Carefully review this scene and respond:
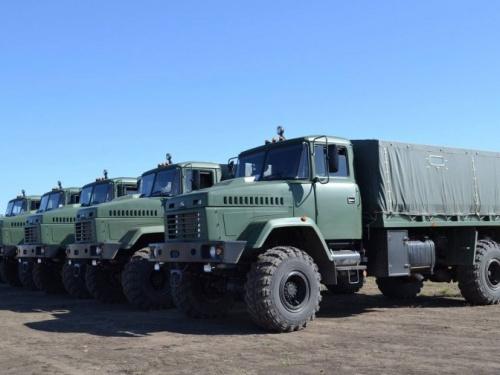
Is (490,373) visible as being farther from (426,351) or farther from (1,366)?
(1,366)

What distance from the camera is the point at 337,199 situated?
9.36 meters

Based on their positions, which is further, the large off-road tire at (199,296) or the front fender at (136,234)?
the front fender at (136,234)

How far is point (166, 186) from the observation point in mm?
12266

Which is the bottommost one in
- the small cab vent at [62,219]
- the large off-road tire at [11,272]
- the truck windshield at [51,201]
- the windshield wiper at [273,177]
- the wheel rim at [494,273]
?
the wheel rim at [494,273]

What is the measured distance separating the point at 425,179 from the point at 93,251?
6.66 m

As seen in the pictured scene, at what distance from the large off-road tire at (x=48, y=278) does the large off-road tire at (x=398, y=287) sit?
8.43m

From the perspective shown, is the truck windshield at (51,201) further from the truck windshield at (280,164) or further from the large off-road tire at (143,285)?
the truck windshield at (280,164)

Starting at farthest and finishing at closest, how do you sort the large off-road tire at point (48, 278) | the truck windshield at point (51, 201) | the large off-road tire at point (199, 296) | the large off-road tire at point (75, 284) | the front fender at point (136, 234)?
1. the truck windshield at point (51, 201)
2. the large off-road tire at point (48, 278)
3. the large off-road tire at point (75, 284)
4. the front fender at point (136, 234)
5. the large off-road tire at point (199, 296)

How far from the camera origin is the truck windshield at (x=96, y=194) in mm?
14182

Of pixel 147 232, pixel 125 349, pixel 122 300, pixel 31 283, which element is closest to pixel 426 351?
pixel 125 349

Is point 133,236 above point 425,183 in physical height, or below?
below

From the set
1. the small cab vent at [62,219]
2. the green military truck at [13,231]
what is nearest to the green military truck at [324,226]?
the small cab vent at [62,219]

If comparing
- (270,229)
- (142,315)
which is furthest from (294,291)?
(142,315)

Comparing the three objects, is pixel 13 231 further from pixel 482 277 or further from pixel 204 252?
pixel 482 277
